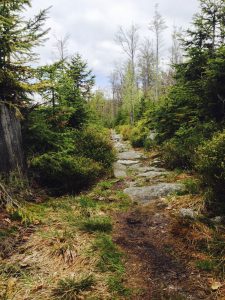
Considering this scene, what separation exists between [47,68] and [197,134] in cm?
541

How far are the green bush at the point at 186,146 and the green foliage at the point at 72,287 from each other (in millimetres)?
5840

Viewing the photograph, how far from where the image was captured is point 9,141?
251 inches

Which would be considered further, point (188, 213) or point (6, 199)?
point (6, 199)

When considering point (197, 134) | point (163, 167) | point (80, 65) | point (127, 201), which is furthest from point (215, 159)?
point (80, 65)

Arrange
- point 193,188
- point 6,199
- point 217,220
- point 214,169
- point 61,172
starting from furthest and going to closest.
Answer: point 61,172 → point 193,188 → point 6,199 → point 214,169 → point 217,220

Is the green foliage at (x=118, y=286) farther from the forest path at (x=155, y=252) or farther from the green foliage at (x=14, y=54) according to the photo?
the green foliage at (x=14, y=54)

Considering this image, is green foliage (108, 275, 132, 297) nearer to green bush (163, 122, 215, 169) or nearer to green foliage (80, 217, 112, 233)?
green foliage (80, 217, 112, 233)

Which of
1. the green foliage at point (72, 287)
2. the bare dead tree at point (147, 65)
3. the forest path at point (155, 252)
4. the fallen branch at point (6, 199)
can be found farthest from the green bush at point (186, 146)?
the bare dead tree at point (147, 65)

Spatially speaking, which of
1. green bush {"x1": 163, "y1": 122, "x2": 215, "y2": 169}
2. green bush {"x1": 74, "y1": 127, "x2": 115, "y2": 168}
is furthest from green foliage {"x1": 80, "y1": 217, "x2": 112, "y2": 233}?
green bush {"x1": 74, "y1": 127, "x2": 115, "y2": 168}

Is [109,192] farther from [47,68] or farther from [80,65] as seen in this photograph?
[80,65]

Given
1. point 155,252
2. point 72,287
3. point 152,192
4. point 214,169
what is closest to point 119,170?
point 152,192

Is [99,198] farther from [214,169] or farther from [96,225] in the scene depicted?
[214,169]

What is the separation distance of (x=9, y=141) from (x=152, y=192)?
3.79 metres

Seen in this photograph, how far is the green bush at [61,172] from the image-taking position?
285 inches
